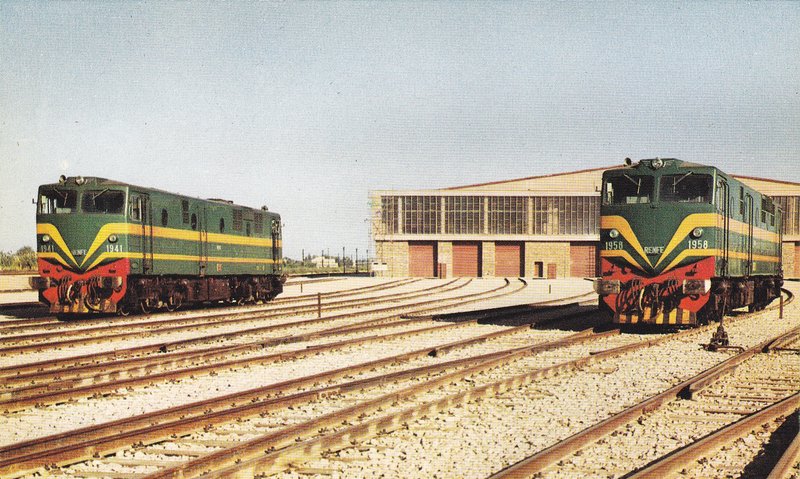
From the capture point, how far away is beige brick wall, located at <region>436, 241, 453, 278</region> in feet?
225

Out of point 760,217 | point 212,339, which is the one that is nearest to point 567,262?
point 760,217

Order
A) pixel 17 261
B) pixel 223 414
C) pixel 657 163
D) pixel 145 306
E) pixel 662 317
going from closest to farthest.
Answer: pixel 223 414, pixel 662 317, pixel 657 163, pixel 145 306, pixel 17 261

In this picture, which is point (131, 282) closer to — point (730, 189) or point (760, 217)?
point (730, 189)

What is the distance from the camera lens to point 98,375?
1093 centimetres

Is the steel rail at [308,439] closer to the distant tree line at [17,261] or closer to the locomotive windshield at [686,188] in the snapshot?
the locomotive windshield at [686,188]

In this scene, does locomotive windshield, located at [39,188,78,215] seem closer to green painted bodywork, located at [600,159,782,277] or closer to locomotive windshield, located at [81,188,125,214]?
locomotive windshield, located at [81,188,125,214]

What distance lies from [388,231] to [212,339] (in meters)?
54.3

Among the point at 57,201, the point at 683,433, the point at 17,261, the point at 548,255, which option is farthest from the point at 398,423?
the point at 548,255

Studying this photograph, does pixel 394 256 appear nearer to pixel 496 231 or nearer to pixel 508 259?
pixel 496 231

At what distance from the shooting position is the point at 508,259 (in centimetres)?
6912

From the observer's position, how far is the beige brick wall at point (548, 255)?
68.2 m

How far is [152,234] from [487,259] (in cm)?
4884

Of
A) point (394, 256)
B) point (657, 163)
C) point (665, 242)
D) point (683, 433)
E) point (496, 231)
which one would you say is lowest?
point (683, 433)

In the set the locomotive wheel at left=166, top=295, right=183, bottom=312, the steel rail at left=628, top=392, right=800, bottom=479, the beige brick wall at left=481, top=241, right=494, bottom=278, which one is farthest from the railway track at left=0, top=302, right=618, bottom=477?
the beige brick wall at left=481, top=241, right=494, bottom=278
